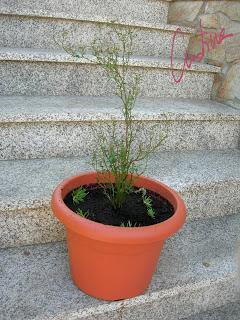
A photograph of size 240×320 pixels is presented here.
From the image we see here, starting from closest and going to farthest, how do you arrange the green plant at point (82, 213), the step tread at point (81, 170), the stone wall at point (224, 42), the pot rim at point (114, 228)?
the pot rim at point (114, 228)
the green plant at point (82, 213)
the step tread at point (81, 170)
the stone wall at point (224, 42)

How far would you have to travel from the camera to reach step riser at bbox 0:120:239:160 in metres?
1.59

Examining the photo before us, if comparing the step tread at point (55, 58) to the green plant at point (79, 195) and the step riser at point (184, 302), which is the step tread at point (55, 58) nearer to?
the green plant at point (79, 195)

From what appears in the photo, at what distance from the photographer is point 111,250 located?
103cm

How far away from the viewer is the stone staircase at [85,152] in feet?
4.00

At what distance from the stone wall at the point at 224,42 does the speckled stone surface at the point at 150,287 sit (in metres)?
1.00

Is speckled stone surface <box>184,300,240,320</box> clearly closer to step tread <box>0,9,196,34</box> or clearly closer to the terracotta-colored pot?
the terracotta-colored pot

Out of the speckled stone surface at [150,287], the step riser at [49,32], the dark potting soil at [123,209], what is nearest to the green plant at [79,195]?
the dark potting soil at [123,209]

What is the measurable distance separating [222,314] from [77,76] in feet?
4.42

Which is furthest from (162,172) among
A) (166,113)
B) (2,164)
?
(2,164)

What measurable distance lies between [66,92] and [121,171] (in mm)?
890

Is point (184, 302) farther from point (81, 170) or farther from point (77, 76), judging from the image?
point (77, 76)

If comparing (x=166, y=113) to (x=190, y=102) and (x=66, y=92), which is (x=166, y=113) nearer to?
(x=190, y=102)

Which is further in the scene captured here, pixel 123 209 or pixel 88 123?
pixel 88 123

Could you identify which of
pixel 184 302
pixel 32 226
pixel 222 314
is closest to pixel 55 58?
pixel 32 226
